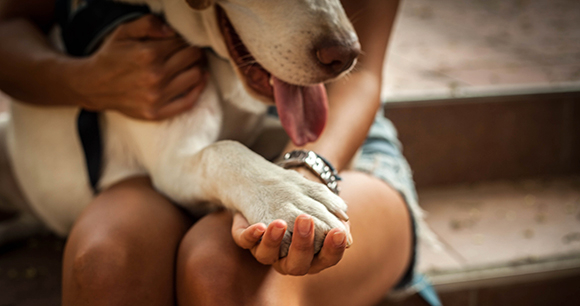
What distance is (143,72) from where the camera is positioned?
1112 millimetres

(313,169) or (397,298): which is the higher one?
(313,169)

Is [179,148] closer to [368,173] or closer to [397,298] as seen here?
[368,173]

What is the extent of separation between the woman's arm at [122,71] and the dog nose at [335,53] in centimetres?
35

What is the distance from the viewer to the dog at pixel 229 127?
35.4 inches

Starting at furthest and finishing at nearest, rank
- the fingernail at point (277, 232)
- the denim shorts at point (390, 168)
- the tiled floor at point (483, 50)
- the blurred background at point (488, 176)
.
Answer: the tiled floor at point (483, 50), the blurred background at point (488, 176), the denim shorts at point (390, 168), the fingernail at point (277, 232)

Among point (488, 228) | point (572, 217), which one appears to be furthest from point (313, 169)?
point (572, 217)

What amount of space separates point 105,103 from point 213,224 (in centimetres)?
44

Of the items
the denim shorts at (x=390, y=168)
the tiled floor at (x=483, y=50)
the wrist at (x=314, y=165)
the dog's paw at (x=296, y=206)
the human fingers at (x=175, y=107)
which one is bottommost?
the tiled floor at (x=483, y=50)

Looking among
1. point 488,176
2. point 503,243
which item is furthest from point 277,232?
point 488,176

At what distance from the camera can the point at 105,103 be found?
118 cm

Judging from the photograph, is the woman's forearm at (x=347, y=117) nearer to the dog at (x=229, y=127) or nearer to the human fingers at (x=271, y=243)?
the dog at (x=229, y=127)

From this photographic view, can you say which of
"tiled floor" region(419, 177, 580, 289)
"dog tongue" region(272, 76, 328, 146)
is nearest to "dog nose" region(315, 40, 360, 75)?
"dog tongue" region(272, 76, 328, 146)

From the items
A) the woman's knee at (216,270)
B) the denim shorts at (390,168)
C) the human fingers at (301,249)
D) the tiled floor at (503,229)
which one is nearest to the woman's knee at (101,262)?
the woman's knee at (216,270)

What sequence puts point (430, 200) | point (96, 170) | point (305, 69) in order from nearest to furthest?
point (305, 69) < point (96, 170) < point (430, 200)
